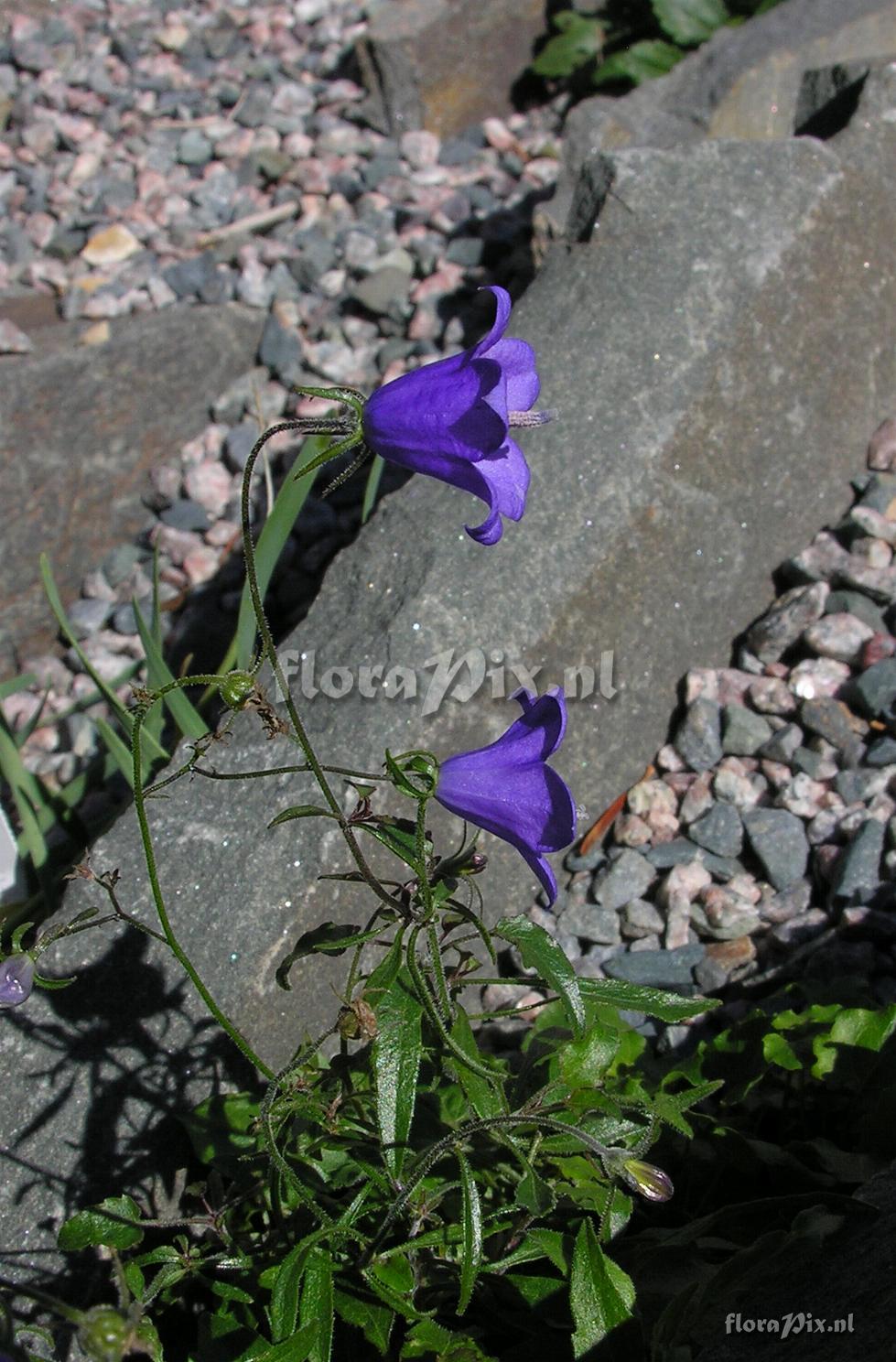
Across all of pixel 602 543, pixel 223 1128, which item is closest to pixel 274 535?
pixel 602 543

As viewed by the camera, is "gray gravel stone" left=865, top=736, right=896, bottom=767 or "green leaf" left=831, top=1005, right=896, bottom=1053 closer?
"green leaf" left=831, top=1005, right=896, bottom=1053

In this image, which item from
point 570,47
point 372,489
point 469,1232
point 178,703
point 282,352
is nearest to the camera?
point 469,1232

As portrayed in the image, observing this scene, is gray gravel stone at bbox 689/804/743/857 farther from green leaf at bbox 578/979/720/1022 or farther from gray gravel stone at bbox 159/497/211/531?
gray gravel stone at bbox 159/497/211/531

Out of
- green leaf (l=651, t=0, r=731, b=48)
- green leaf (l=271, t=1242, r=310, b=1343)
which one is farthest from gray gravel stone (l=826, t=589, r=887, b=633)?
green leaf (l=651, t=0, r=731, b=48)

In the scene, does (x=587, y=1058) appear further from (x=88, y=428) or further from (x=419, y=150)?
(x=419, y=150)

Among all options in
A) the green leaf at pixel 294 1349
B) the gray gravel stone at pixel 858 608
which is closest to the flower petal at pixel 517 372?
the green leaf at pixel 294 1349
